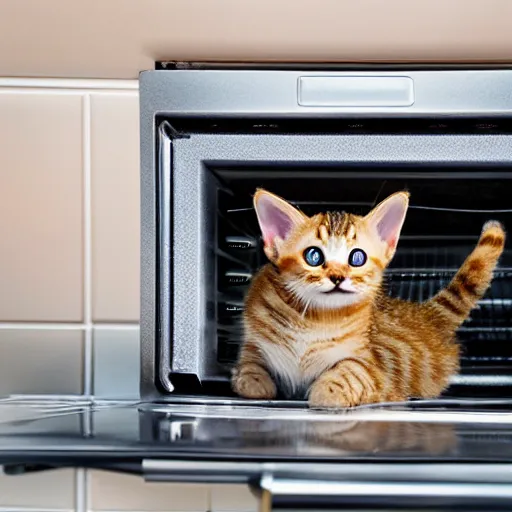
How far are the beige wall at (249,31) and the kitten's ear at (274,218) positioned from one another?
143 millimetres

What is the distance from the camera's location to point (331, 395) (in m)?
0.66

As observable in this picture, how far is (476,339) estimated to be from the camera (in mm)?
727

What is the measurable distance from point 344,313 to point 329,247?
0.07 m

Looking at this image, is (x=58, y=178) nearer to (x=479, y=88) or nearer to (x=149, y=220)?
(x=149, y=220)

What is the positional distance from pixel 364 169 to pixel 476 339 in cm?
22

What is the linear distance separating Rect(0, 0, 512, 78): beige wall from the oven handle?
0.36 m

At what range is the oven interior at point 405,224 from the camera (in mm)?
724

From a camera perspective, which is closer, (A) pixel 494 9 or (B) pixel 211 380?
(A) pixel 494 9

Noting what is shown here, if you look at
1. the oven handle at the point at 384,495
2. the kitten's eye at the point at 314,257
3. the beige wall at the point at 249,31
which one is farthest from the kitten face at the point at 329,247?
the oven handle at the point at 384,495

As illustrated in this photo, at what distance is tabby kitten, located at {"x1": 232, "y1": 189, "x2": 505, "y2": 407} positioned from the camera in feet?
2.26

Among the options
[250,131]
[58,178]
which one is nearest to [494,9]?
[250,131]

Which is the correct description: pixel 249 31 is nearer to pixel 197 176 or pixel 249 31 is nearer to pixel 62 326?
pixel 197 176

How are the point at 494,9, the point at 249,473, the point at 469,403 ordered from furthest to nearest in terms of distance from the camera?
the point at 469,403
the point at 494,9
the point at 249,473

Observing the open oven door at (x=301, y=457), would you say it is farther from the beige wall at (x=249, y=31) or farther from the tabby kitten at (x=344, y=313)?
the beige wall at (x=249, y=31)
